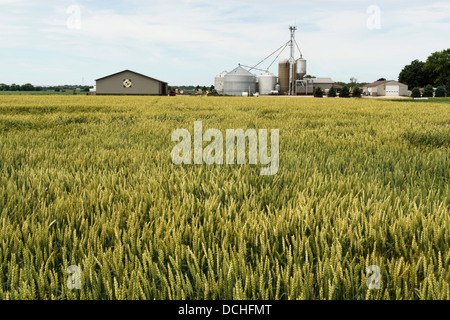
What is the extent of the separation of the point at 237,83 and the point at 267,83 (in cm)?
783

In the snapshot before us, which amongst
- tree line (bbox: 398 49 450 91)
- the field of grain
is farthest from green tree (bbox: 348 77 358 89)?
the field of grain

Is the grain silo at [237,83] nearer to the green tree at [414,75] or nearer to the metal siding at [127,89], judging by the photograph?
the metal siding at [127,89]

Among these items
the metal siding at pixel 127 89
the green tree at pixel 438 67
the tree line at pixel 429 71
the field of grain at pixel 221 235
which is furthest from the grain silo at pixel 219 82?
the field of grain at pixel 221 235

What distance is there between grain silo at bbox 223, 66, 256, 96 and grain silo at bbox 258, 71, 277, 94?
439 cm

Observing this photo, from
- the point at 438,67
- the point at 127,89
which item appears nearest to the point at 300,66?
the point at 438,67

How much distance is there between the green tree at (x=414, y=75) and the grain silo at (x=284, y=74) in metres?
36.6

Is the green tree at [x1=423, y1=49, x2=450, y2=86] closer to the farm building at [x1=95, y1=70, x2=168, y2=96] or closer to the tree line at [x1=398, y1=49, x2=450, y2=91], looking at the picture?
the tree line at [x1=398, y1=49, x2=450, y2=91]

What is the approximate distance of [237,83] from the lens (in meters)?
68.8

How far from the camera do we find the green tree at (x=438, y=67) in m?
77.7

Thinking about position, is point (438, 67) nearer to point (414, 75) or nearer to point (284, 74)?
point (414, 75)

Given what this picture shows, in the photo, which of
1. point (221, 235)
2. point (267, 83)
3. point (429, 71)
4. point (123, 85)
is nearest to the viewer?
point (221, 235)

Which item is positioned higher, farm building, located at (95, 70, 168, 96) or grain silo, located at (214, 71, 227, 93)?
grain silo, located at (214, 71, 227, 93)

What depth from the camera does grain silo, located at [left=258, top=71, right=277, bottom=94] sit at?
240ft
